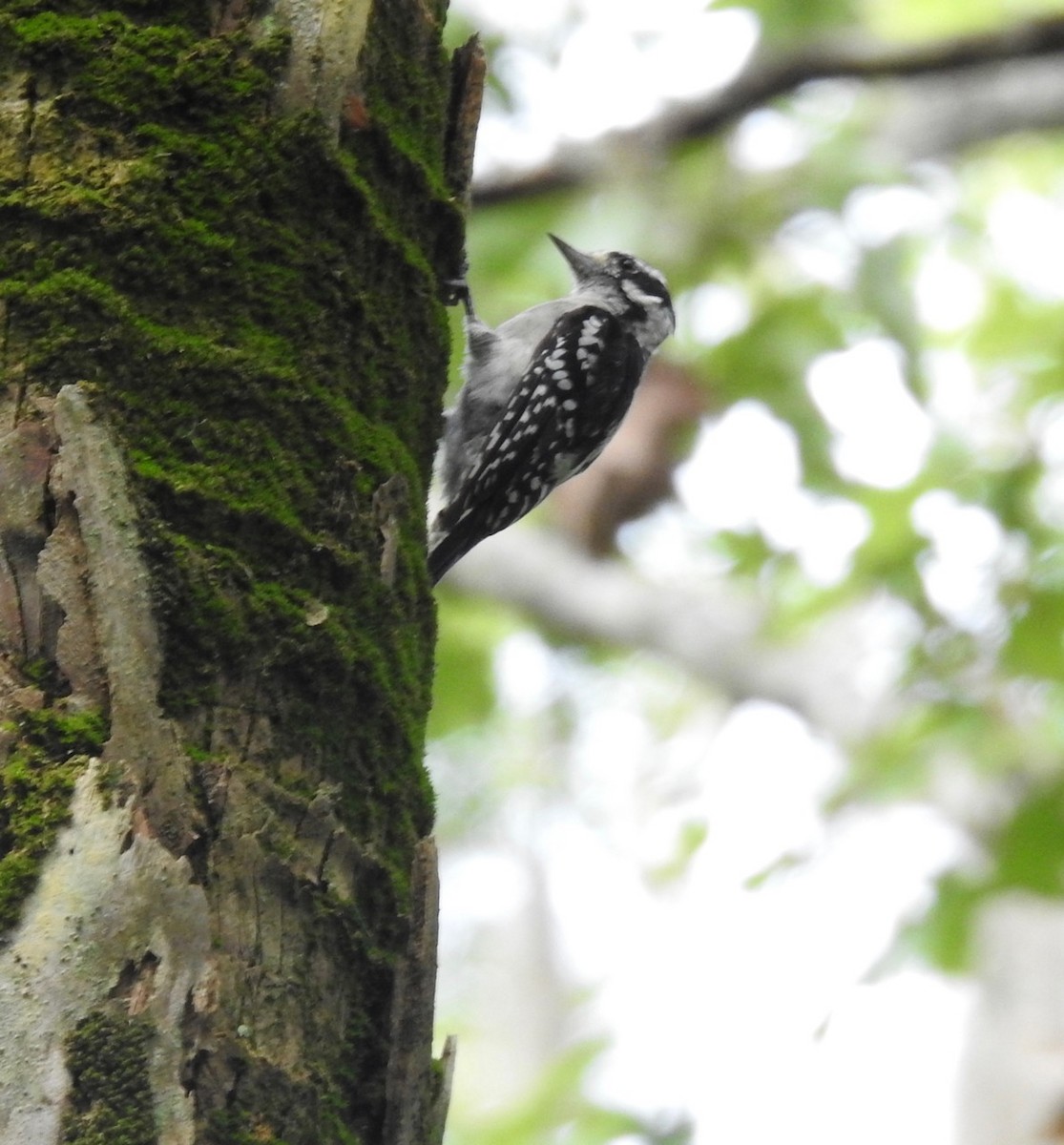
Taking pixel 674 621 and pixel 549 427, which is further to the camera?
pixel 674 621

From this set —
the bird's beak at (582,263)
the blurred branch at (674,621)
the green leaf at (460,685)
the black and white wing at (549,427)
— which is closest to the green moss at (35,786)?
the black and white wing at (549,427)

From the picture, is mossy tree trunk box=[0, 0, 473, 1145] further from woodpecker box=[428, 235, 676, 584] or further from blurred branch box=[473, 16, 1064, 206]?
blurred branch box=[473, 16, 1064, 206]

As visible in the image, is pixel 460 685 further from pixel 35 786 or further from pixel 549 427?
pixel 35 786

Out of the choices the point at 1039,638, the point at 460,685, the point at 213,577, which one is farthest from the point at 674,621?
the point at 213,577

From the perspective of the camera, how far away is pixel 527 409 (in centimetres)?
498

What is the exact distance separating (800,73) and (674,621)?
426 centimetres

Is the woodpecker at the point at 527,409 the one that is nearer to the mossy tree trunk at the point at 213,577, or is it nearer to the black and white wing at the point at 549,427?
the black and white wing at the point at 549,427

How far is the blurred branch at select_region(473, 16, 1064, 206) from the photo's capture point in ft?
16.6

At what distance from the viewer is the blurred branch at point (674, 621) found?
28.3 ft

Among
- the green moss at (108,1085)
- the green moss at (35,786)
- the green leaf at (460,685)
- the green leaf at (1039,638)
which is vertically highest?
the green leaf at (460,685)

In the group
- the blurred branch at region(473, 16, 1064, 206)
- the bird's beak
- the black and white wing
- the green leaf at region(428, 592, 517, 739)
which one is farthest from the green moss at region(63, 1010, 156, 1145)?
the bird's beak

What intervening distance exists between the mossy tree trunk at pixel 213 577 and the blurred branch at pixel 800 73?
10.0 ft

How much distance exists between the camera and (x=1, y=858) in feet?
5.38

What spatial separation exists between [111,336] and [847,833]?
5.75m
